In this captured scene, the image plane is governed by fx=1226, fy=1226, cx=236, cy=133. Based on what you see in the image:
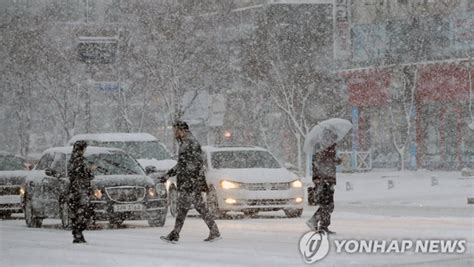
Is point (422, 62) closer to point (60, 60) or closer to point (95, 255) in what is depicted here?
point (60, 60)

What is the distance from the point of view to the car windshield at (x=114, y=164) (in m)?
22.7

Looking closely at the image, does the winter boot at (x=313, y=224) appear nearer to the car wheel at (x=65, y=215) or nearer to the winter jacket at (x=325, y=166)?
the winter jacket at (x=325, y=166)

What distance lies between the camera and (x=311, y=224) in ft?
61.0

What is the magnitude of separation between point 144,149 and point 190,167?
12.0 meters

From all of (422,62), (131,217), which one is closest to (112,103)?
(422,62)

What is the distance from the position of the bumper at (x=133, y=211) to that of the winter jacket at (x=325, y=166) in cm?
447

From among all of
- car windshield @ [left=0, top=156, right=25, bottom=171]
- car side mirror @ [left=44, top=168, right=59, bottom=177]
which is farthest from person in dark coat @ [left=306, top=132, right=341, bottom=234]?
car windshield @ [left=0, top=156, right=25, bottom=171]

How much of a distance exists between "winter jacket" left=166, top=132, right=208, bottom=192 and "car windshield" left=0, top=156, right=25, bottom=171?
11.8m

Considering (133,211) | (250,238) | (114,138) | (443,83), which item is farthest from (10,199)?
(443,83)

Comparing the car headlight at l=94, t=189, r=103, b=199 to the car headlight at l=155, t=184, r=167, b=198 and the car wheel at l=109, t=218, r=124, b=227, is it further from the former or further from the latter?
the car headlight at l=155, t=184, r=167, b=198

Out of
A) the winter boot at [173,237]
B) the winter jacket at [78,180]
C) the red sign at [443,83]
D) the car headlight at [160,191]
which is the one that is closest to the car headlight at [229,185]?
the car headlight at [160,191]

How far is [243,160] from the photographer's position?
26.0 meters

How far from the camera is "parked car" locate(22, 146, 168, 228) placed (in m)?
21.6

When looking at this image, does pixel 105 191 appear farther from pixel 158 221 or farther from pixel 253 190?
pixel 253 190
